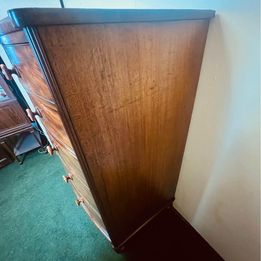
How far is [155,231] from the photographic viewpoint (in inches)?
47.5

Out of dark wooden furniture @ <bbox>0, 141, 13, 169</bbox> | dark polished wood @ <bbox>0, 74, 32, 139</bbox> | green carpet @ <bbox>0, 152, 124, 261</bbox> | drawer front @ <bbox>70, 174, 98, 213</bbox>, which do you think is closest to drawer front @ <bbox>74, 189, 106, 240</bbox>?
drawer front @ <bbox>70, 174, 98, 213</bbox>

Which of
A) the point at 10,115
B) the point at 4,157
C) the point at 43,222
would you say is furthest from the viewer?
the point at 4,157

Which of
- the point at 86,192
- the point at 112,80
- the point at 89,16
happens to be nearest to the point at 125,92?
the point at 112,80

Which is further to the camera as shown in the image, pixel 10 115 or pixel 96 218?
pixel 10 115

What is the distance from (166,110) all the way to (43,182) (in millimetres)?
1588

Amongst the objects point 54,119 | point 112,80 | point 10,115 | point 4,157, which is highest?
point 112,80

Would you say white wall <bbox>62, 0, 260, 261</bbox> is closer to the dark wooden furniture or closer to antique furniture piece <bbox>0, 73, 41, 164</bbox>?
antique furniture piece <bbox>0, 73, 41, 164</bbox>

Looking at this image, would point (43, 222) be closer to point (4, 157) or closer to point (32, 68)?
point (4, 157)

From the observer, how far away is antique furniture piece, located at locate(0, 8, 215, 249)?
33 centimetres

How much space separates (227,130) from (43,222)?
1521mm

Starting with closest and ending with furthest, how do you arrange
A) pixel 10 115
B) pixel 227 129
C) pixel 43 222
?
pixel 227 129 → pixel 43 222 → pixel 10 115

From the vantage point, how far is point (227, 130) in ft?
2.14

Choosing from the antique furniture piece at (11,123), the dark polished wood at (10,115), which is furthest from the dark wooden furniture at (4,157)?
the dark polished wood at (10,115)

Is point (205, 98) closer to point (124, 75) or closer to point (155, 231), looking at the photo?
point (124, 75)
